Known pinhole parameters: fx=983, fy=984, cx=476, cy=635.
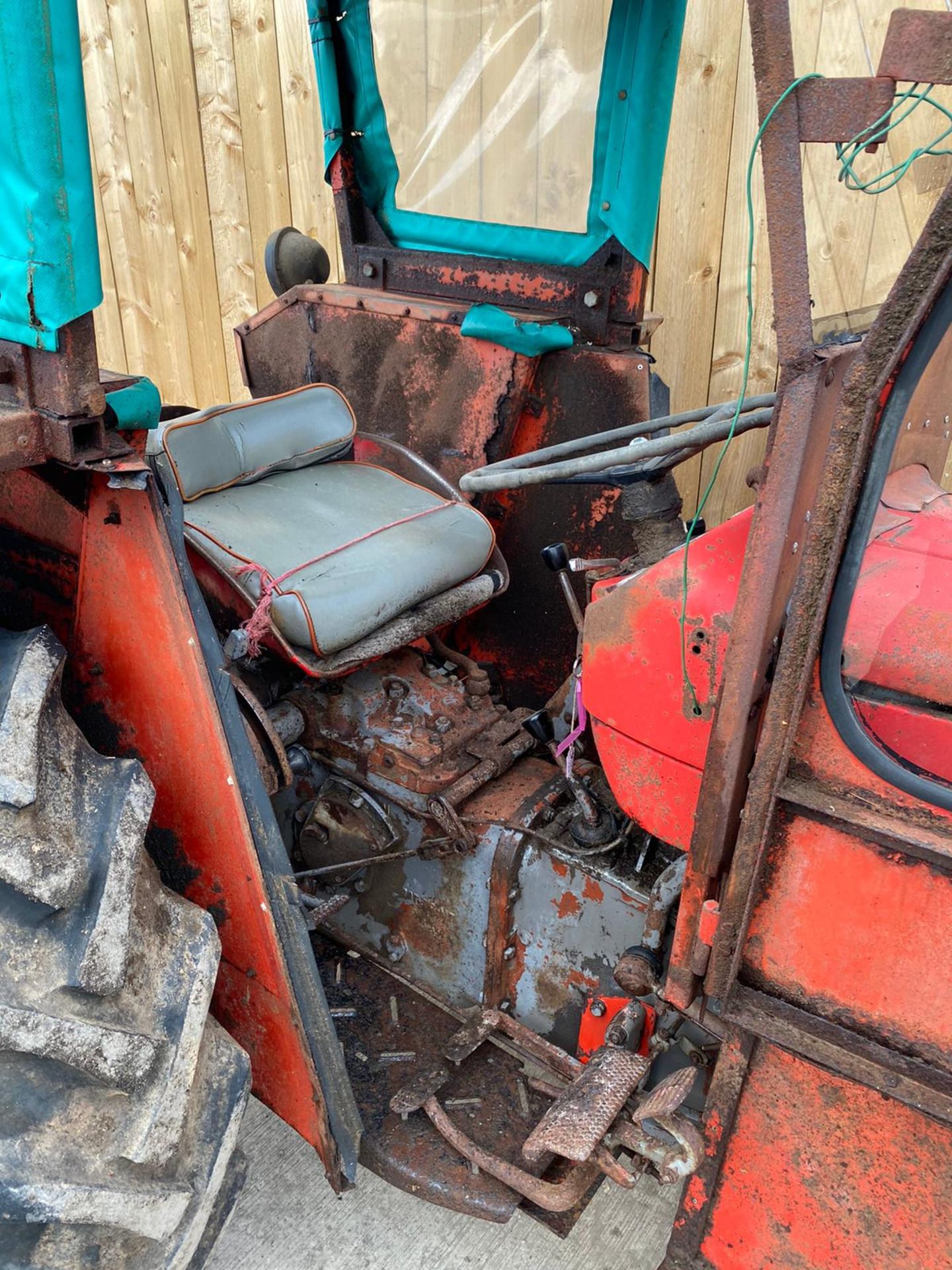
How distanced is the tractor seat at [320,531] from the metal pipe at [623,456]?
0.34 metres

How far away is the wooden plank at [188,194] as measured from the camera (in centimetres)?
350

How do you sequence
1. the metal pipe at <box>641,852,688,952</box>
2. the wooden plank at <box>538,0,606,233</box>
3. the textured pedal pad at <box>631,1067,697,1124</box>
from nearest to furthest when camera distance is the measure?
the textured pedal pad at <box>631,1067,697,1124</box>
the metal pipe at <box>641,852,688,952</box>
the wooden plank at <box>538,0,606,233</box>

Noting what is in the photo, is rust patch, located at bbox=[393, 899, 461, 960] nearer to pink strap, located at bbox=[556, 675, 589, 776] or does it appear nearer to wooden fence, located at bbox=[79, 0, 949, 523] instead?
pink strap, located at bbox=[556, 675, 589, 776]

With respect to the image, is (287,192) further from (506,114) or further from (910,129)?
(910,129)

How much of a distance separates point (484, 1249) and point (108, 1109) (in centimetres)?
72

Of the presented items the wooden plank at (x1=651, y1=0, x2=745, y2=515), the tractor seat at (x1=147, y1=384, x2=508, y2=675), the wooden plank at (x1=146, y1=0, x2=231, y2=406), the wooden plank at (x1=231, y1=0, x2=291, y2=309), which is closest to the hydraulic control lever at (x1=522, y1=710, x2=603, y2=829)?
the tractor seat at (x1=147, y1=384, x2=508, y2=675)

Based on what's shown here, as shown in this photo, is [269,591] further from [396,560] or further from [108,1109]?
[108,1109]

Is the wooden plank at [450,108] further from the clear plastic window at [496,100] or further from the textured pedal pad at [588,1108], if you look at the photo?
the textured pedal pad at [588,1108]

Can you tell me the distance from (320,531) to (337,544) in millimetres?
56

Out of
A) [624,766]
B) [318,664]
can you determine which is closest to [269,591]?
[318,664]

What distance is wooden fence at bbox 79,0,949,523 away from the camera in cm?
244

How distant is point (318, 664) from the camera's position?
1.54 meters

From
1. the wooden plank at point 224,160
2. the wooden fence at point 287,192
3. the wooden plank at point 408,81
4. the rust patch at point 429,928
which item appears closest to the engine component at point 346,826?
the rust patch at point 429,928

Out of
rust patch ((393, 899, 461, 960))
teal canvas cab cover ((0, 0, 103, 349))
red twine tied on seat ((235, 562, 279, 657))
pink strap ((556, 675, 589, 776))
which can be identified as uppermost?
teal canvas cab cover ((0, 0, 103, 349))
